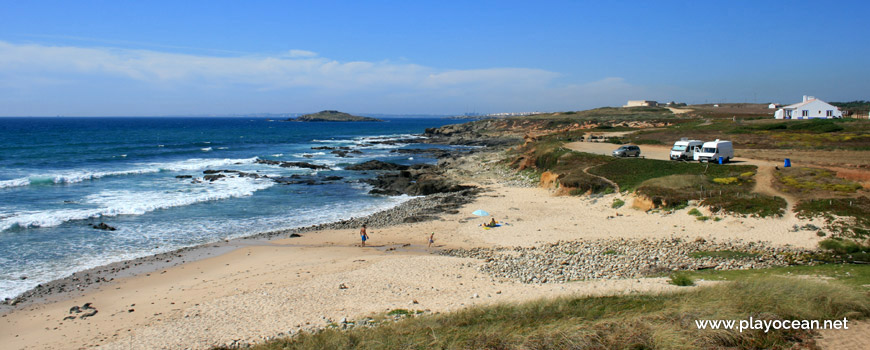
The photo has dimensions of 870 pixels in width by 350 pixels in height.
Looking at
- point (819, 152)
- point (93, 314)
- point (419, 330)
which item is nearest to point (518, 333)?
point (419, 330)

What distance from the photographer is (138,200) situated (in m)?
32.0

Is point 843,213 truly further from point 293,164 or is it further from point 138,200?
point 293,164

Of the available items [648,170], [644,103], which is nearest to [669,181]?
[648,170]

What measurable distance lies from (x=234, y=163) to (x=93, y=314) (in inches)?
1726

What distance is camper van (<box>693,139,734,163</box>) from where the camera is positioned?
32000mm

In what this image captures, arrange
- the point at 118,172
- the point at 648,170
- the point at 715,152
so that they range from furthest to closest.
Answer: the point at 118,172, the point at 715,152, the point at 648,170

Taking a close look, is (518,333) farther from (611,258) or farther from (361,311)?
(611,258)

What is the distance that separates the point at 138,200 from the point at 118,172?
53.7ft

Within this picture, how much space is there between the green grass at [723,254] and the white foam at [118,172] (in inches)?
1787

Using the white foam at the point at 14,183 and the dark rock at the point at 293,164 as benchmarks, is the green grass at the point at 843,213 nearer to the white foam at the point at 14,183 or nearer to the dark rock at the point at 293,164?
the dark rock at the point at 293,164

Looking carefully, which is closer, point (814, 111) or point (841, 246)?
point (841, 246)

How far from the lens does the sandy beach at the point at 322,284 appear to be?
12.7m

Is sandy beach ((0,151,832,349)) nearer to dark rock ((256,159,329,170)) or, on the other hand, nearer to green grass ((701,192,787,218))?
green grass ((701,192,787,218))

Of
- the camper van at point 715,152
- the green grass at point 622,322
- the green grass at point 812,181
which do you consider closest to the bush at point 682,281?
the green grass at point 622,322
